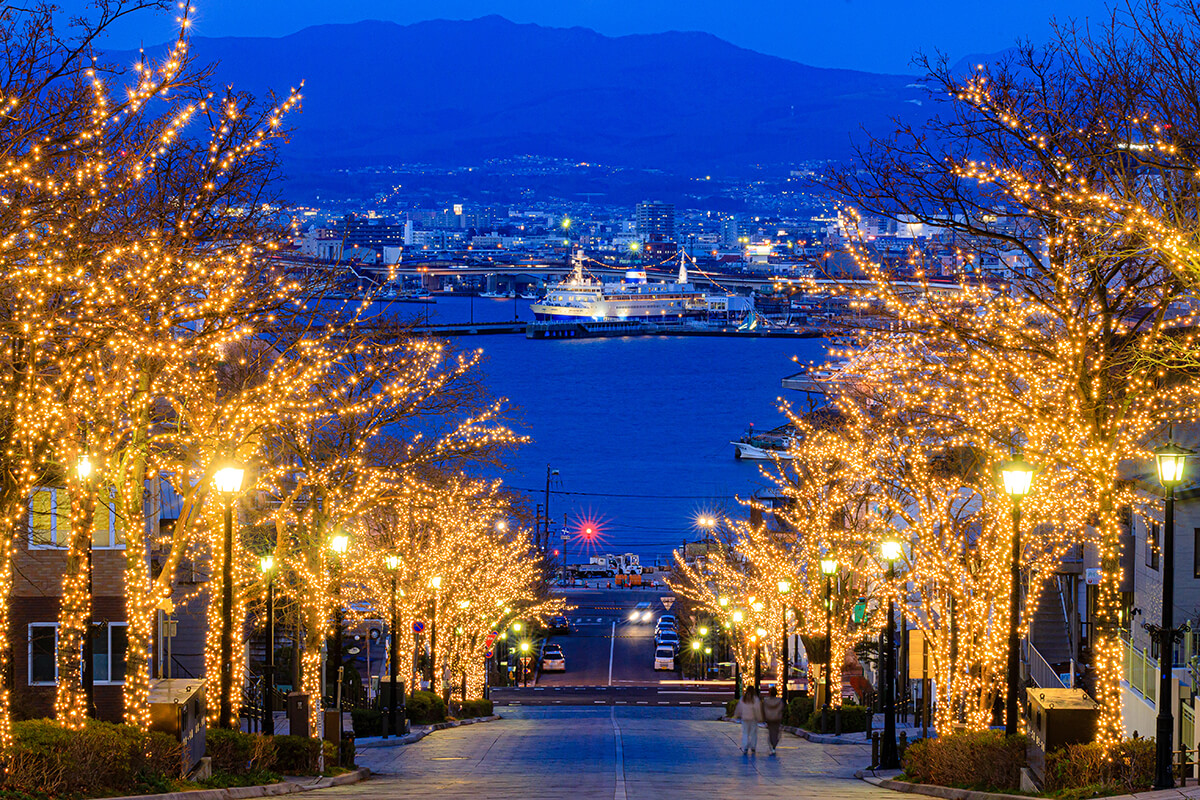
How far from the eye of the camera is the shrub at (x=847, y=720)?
29.4 m

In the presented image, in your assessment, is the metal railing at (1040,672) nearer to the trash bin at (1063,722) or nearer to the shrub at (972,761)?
the shrub at (972,761)

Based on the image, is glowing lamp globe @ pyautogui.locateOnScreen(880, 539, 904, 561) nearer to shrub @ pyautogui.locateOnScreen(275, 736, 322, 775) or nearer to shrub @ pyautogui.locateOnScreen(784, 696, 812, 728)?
shrub @ pyautogui.locateOnScreen(275, 736, 322, 775)

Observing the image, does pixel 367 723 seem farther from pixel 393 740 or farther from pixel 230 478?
pixel 230 478

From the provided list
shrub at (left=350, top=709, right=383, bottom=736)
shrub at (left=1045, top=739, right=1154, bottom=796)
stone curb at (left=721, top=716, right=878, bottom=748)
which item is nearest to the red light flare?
stone curb at (left=721, top=716, right=878, bottom=748)

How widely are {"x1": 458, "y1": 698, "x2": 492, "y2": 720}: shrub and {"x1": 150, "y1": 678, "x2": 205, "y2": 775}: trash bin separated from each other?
18864 mm

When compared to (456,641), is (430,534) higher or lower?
higher

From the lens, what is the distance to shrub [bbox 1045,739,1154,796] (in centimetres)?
1326

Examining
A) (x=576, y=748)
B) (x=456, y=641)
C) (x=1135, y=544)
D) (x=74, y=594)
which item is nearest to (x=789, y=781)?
(x=576, y=748)

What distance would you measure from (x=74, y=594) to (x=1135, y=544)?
784 inches

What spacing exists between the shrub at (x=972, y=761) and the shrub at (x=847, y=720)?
12424mm

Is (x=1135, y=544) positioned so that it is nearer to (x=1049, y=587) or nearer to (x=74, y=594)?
(x=1049, y=587)

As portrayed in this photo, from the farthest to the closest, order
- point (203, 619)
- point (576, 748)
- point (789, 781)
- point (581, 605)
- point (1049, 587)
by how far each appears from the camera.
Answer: point (581, 605), point (1049, 587), point (203, 619), point (576, 748), point (789, 781)

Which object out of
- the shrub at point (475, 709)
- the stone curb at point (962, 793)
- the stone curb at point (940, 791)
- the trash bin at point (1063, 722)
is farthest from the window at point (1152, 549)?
the shrub at point (475, 709)

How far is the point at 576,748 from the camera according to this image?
75.2 ft
